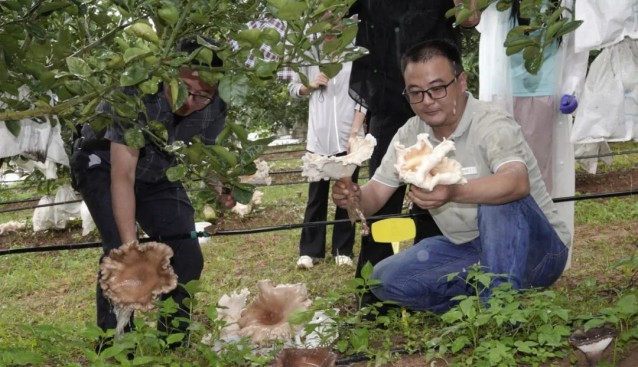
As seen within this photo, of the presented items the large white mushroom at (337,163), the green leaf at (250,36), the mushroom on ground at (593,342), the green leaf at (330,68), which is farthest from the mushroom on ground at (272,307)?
the green leaf at (250,36)

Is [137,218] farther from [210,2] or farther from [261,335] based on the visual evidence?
[210,2]

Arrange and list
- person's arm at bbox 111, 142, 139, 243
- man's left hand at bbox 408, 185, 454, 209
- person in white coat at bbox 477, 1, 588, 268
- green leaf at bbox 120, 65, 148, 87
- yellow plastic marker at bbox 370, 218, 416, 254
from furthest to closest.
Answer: person in white coat at bbox 477, 1, 588, 268 → yellow plastic marker at bbox 370, 218, 416, 254 → person's arm at bbox 111, 142, 139, 243 → man's left hand at bbox 408, 185, 454, 209 → green leaf at bbox 120, 65, 148, 87

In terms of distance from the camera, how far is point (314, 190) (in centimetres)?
498

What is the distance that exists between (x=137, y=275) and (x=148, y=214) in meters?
0.49

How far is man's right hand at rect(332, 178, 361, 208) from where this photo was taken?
2.93 meters

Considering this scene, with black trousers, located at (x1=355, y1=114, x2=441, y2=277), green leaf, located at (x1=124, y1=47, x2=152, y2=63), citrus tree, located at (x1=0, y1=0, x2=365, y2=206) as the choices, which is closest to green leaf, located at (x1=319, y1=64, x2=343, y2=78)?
citrus tree, located at (x1=0, y1=0, x2=365, y2=206)

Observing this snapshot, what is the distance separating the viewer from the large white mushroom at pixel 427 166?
2559 millimetres

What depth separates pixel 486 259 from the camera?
9.74 ft

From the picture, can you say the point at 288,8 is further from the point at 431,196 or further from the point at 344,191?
the point at 344,191

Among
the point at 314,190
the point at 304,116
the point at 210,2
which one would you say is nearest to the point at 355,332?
the point at 210,2

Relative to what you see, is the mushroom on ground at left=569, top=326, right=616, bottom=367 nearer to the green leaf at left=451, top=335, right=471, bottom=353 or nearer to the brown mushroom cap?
the green leaf at left=451, top=335, right=471, bottom=353

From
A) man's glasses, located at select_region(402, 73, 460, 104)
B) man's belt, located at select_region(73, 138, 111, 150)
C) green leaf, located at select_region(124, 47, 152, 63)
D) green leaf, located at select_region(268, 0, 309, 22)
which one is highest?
green leaf, located at select_region(268, 0, 309, 22)

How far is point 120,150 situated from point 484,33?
186 cm

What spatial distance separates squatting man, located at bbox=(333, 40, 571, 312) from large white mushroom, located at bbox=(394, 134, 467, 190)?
10 cm
